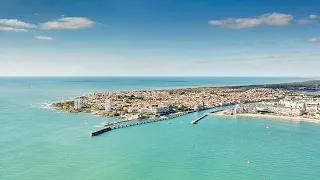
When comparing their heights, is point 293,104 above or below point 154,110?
above

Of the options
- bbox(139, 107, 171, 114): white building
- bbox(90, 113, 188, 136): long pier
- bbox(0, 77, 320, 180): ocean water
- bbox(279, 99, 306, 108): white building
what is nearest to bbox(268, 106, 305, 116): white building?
bbox(279, 99, 306, 108): white building

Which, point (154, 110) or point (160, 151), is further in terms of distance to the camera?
point (154, 110)

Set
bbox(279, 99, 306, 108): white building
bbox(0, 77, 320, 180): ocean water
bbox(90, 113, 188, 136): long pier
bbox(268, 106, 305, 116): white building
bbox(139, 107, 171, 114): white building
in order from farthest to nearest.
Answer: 1. bbox(279, 99, 306, 108): white building
2. bbox(139, 107, 171, 114): white building
3. bbox(268, 106, 305, 116): white building
4. bbox(90, 113, 188, 136): long pier
5. bbox(0, 77, 320, 180): ocean water

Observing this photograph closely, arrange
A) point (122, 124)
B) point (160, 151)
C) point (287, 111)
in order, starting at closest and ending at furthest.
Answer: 1. point (160, 151)
2. point (122, 124)
3. point (287, 111)

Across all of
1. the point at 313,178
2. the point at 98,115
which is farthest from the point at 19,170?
the point at 98,115

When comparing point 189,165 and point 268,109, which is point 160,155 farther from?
point 268,109

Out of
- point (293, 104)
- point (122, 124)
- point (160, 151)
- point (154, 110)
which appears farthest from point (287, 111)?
point (160, 151)

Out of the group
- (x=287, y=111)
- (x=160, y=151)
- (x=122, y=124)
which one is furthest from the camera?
(x=287, y=111)

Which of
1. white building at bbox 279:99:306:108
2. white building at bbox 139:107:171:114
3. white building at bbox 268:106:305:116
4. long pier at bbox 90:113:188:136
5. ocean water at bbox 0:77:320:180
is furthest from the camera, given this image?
white building at bbox 279:99:306:108

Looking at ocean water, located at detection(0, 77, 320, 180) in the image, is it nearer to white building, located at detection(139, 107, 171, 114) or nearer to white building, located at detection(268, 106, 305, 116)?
white building, located at detection(268, 106, 305, 116)

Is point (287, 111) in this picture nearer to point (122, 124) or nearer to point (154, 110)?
point (154, 110)
